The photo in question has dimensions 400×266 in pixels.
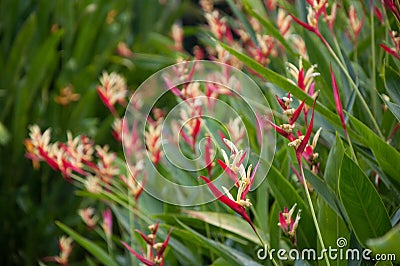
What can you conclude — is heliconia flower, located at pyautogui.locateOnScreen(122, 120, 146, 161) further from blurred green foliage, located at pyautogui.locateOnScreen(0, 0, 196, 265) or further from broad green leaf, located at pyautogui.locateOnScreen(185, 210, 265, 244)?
blurred green foliage, located at pyautogui.locateOnScreen(0, 0, 196, 265)

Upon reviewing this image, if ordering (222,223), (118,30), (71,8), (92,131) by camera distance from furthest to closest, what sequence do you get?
(118,30), (71,8), (92,131), (222,223)

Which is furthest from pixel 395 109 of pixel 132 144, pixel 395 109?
pixel 132 144

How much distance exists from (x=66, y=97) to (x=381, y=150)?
1610 mm

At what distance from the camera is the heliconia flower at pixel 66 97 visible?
2309 millimetres

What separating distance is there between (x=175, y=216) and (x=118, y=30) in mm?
1682

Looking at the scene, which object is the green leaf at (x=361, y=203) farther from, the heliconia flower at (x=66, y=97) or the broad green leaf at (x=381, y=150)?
the heliconia flower at (x=66, y=97)

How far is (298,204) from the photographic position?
3.16ft

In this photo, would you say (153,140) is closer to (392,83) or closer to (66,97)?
(392,83)

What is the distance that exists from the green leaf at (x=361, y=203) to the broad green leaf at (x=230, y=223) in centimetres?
25

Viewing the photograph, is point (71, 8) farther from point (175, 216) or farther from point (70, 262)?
point (175, 216)

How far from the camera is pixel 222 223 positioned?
1.09 m

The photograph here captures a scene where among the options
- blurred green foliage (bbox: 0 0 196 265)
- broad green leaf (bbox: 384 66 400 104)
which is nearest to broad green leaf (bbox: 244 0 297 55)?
broad green leaf (bbox: 384 66 400 104)

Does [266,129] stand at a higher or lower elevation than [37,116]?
higher

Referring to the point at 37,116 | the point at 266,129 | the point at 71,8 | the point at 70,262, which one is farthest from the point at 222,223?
the point at 71,8
